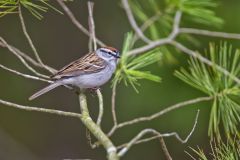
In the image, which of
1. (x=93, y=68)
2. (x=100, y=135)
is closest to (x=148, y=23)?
(x=93, y=68)

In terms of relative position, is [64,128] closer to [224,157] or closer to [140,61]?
[140,61]

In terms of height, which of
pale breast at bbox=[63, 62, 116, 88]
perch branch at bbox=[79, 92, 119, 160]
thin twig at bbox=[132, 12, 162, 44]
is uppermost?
pale breast at bbox=[63, 62, 116, 88]

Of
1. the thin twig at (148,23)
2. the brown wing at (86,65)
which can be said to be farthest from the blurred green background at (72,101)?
the thin twig at (148,23)

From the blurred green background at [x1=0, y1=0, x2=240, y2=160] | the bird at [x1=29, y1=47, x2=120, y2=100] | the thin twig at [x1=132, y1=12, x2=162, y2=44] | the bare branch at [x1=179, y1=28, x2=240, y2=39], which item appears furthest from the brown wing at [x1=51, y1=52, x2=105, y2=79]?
the blurred green background at [x1=0, y1=0, x2=240, y2=160]

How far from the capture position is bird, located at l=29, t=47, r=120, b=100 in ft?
12.0

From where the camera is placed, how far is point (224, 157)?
7.91ft

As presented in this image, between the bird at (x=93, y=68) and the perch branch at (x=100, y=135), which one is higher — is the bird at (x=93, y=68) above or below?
above

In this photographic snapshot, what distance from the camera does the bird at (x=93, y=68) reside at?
12.0 feet

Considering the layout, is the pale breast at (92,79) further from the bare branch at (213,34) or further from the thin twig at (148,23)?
the bare branch at (213,34)

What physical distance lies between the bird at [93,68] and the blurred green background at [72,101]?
119cm

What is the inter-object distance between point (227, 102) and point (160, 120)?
2.69m

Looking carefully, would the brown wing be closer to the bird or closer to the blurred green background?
the bird

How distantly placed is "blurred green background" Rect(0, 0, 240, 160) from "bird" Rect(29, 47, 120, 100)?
1.19 metres

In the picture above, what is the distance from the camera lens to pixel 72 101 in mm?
6211
